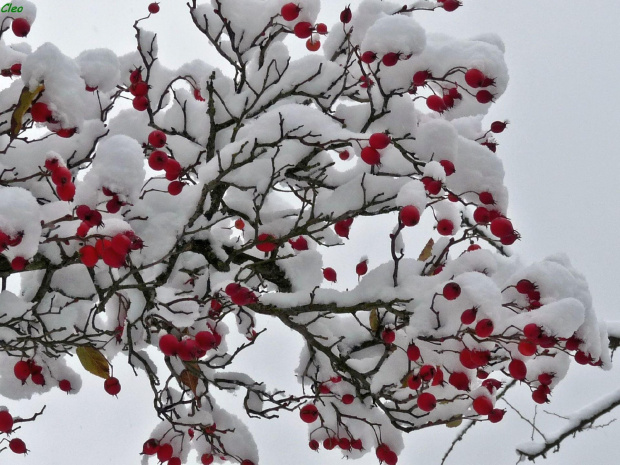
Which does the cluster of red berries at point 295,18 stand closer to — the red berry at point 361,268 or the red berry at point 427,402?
the red berry at point 361,268

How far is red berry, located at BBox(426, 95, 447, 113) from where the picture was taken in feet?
9.51

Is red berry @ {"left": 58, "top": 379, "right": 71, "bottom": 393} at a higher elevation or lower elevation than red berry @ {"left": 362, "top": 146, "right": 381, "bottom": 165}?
lower

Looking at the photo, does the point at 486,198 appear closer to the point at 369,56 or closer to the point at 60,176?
the point at 369,56

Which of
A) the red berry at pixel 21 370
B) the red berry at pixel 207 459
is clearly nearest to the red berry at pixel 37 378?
the red berry at pixel 21 370

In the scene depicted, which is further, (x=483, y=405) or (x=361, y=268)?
(x=361, y=268)

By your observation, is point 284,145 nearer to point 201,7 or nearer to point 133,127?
point 133,127

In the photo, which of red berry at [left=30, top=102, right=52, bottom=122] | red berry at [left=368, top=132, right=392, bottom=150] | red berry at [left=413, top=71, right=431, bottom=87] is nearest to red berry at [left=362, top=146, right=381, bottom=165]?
red berry at [left=368, top=132, right=392, bottom=150]

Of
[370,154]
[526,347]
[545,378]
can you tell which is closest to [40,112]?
[370,154]

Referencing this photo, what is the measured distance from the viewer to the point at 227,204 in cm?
314

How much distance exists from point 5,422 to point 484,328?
2.37 m

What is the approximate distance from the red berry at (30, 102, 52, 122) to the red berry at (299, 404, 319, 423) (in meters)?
2.12

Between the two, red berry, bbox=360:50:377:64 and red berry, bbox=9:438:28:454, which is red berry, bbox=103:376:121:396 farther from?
red berry, bbox=360:50:377:64

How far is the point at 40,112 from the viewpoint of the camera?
210 cm

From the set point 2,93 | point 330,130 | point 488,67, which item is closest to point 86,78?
point 2,93
